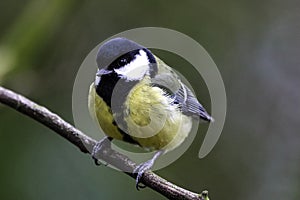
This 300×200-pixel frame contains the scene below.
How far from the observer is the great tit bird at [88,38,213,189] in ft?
6.31

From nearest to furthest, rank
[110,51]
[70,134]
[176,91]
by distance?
1. [70,134]
2. [110,51]
3. [176,91]

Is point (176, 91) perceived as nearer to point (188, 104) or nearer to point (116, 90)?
point (188, 104)

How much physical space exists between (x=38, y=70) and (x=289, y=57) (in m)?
1.44

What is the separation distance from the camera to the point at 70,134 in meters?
1.75

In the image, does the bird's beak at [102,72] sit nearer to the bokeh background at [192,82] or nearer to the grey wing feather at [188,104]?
Answer: the grey wing feather at [188,104]

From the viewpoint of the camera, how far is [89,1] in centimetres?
333

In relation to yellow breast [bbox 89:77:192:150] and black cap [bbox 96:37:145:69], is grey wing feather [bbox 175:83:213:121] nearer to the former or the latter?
yellow breast [bbox 89:77:192:150]

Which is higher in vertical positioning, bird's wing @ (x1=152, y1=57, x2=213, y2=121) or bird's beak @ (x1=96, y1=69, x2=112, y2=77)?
bird's wing @ (x1=152, y1=57, x2=213, y2=121)

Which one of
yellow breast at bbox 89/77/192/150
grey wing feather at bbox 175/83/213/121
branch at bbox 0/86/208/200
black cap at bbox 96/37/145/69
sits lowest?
branch at bbox 0/86/208/200

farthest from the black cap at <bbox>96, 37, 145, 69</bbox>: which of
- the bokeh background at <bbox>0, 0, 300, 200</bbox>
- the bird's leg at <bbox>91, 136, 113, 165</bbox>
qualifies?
the bokeh background at <bbox>0, 0, 300, 200</bbox>

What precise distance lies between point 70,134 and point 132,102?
281 millimetres

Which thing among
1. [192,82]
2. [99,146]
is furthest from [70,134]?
[192,82]

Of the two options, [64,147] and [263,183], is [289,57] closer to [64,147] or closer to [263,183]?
[263,183]

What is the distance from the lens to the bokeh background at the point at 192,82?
2791 mm
